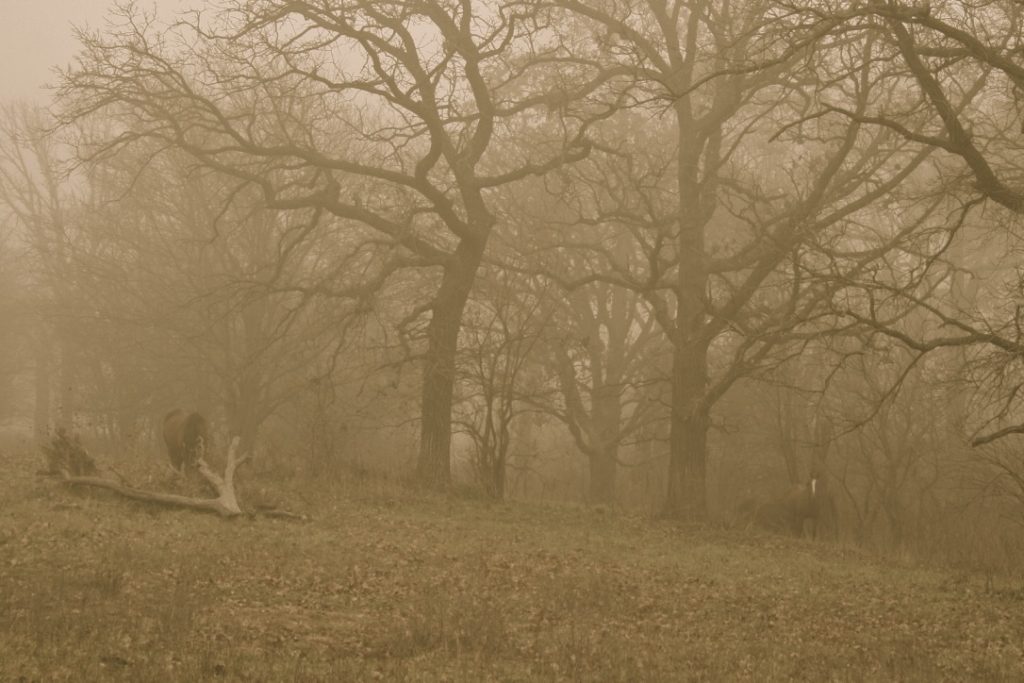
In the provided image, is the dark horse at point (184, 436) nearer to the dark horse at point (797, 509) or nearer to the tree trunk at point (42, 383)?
the dark horse at point (797, 509)

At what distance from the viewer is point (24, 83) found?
9494 centimetres

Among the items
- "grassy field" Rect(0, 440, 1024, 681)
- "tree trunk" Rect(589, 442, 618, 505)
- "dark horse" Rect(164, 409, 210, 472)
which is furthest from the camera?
"tree trunk" Rect(589, 442, 618, 505)

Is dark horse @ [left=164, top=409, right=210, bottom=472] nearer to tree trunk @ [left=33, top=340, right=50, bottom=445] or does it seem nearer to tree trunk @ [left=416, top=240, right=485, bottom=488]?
tree trunk @ [left=416, top=240, right=485, bottom=488]

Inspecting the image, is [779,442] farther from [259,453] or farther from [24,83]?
[24,83]

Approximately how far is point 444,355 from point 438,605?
9654 millimetres

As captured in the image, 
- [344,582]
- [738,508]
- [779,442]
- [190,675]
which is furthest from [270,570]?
[779,442]

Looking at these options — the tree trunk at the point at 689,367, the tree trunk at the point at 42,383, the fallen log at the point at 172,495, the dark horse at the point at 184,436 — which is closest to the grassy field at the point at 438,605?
the fallen log at the point at 172,495

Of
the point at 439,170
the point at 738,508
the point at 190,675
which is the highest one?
the point at 439,170

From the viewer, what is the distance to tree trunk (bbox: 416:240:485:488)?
19.2m

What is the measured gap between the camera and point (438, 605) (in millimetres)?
9695

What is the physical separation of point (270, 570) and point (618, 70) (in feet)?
36.8

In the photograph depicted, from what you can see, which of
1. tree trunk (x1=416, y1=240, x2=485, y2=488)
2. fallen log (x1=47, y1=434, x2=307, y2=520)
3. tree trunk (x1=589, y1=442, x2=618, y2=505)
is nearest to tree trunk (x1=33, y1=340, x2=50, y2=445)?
tree trunk (x1=589, y1=442, x2=618, y2=505)

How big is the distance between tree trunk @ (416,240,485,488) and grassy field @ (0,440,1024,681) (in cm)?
406

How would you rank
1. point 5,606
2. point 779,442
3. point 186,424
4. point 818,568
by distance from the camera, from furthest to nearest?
point 779,442, point 186,424, point 818,568, point 5,606
